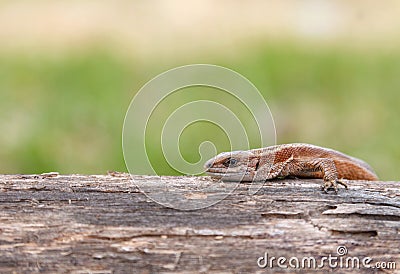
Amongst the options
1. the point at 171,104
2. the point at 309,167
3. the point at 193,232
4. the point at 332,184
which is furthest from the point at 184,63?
the point at 193,232

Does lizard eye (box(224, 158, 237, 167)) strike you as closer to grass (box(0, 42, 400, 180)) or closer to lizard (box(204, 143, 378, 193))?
lizard (box(204, 143, 378, 193))

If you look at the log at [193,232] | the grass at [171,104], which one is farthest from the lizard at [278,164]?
the grass at [171,104]

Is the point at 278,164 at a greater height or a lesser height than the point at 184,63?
lesser

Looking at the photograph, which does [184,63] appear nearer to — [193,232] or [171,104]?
[171,104]

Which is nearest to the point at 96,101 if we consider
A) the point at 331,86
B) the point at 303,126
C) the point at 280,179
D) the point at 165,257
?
the point at 303,126

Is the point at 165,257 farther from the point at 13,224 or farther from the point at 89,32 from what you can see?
the point at 89,32

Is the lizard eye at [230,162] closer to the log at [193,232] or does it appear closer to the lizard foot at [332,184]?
the log at [193,232]
